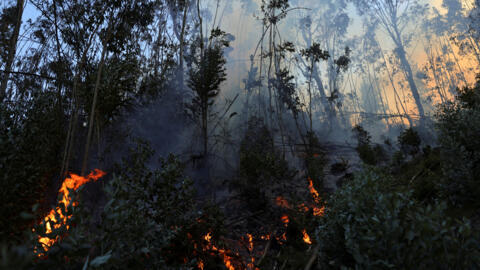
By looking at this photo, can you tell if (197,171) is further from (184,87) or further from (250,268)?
(250,268)

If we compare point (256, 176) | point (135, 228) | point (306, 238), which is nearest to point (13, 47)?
point (135, 228)

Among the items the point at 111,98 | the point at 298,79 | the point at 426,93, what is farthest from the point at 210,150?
the point at 426,93

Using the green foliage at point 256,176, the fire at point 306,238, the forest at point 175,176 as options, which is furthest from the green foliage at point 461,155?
the green foliage at point 256,176

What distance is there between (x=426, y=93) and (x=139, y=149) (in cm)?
4784

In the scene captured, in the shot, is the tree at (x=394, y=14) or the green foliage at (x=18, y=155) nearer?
the green foliage at (x=18, y=155)

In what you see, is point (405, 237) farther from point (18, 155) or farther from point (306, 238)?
point (18, 155)

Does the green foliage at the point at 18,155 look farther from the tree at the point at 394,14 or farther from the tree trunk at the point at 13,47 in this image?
the tree at the point at 394,14

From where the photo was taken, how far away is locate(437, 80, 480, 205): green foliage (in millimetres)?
4527

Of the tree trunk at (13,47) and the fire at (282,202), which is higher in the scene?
the tree trunk at (13,47)

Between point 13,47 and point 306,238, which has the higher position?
point 13,47

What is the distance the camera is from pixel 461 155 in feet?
15.5

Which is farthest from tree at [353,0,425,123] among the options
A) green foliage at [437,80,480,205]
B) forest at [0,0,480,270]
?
green foliage at [437,80,480,205]

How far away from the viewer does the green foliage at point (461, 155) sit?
4.53 metres

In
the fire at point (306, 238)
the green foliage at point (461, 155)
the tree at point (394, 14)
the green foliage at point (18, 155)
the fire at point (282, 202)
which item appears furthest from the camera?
the tree at point (394, 14)
